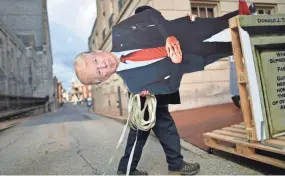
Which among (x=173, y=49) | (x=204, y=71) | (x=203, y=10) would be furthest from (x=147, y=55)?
(x=203, y=10)

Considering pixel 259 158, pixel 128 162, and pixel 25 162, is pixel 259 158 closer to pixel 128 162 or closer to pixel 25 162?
pixel 128 162

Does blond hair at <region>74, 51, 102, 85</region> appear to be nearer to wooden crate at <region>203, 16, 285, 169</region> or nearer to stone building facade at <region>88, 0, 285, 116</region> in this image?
wooden crate at <region>203, 16, 285, 169</region>

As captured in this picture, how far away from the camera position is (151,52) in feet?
9.23

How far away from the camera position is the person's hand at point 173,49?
9.49 feet

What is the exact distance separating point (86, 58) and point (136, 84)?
556mm

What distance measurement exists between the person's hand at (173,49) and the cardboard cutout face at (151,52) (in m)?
0.02

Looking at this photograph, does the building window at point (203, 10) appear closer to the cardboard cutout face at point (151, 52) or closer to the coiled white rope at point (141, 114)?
the cardboard cutout face at point (151, 52)

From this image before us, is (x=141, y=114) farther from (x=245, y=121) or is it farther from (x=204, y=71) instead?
(x=204, y=71)

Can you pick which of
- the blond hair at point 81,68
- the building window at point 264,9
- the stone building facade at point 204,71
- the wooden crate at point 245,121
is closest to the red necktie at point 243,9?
the wooden crate at point 245,121

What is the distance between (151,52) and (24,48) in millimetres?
39247

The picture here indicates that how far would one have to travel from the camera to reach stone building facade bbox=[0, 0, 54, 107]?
27.6m

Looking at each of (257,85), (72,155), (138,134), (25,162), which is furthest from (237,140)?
(25,162)

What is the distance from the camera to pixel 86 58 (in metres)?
2.49

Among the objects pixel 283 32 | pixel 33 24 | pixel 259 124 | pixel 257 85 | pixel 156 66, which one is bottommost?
pixel 259 124
